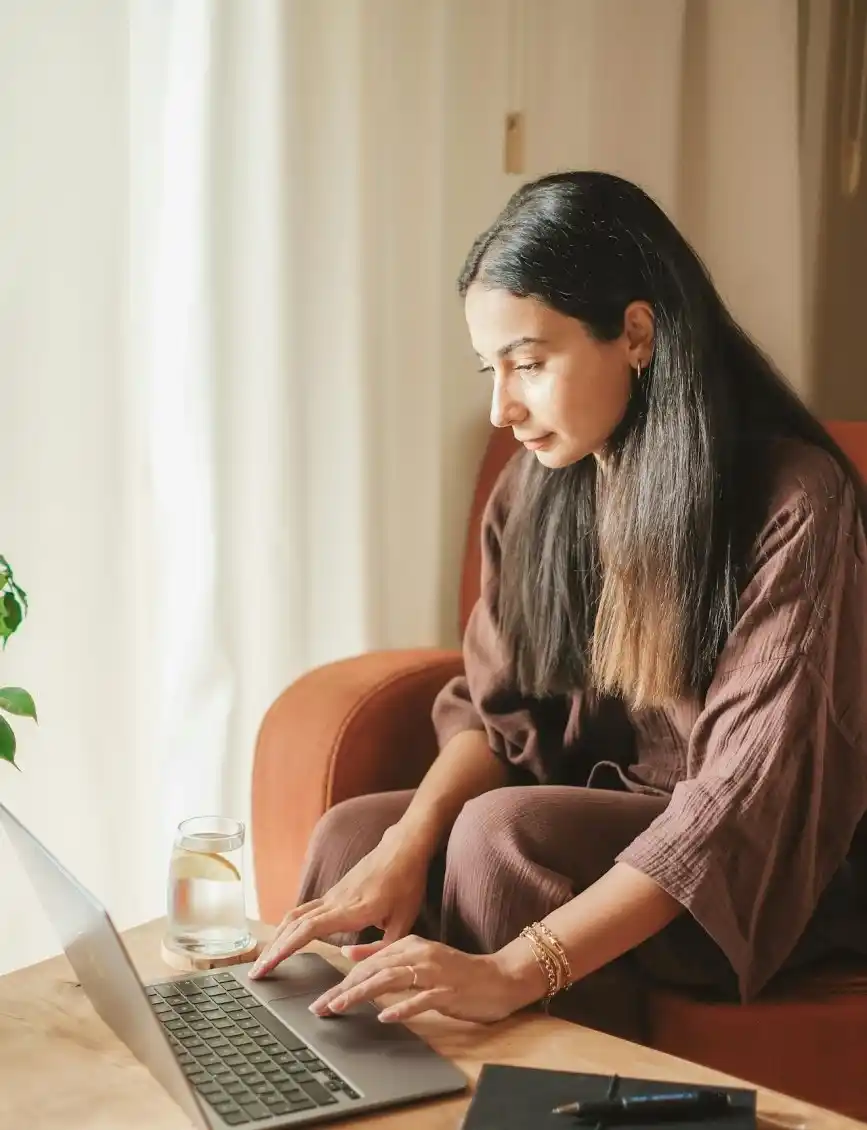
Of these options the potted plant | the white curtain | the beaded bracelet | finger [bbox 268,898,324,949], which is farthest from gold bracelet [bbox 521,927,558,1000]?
the white curtain

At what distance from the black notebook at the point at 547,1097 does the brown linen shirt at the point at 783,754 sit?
0.95ft

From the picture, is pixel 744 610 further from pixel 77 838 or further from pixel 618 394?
pixel 77 838

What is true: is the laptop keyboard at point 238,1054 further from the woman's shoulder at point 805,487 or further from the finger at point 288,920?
the woman's shoulder at point 805,487

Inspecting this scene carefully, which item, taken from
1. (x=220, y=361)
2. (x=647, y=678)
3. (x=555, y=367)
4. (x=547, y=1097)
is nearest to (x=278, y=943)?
(x=547, y=1097)

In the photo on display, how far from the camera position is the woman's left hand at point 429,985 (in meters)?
0.98

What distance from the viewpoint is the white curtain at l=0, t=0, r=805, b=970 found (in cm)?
164

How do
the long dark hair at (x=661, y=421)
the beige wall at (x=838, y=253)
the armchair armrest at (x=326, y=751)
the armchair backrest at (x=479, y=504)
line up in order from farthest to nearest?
the beige wall at (x=838, y=253) → the armchair backrest at (x=479, y=504) → the armchair armrest at (x=326, y=751) → the long dark hair at (x=661, y=421)

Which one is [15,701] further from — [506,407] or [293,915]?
[506,407]

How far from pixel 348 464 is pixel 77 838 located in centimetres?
60

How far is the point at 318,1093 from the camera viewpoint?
0.88m

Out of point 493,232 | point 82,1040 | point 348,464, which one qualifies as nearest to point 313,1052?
point 82,1040

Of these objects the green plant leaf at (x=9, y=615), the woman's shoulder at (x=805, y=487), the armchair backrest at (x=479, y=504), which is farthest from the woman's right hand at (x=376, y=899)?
the armchair backrest at (x=479, y=504)

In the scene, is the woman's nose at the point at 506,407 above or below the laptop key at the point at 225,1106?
above

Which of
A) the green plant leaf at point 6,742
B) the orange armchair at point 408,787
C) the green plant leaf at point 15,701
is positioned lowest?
the orange armchair at point 408,787
